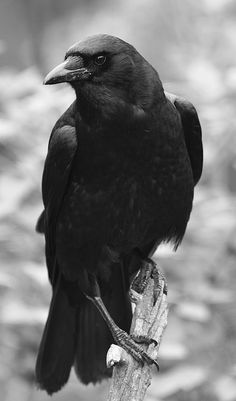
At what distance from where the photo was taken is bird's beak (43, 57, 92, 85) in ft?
13.3

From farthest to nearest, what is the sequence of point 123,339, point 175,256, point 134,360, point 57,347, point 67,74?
point 175,256 → point 57,347 → point 123,339 → point 67,74 → point 134,360

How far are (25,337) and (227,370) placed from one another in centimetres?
123

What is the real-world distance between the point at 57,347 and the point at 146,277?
0.67m

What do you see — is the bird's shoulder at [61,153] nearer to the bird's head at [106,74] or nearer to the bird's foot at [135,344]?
the bird's head at [106,74]

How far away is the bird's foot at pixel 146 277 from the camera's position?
4.44 m

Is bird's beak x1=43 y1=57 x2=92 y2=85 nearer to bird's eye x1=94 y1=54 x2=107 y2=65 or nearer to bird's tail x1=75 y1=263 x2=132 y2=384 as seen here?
bird's eye x1=94 y1=54 x2=107 y2=65

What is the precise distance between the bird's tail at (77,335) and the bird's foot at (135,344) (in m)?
0.54

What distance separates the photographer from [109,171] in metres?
4.33

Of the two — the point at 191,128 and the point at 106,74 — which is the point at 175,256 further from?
the point at 106,74

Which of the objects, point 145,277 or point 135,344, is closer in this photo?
point 135,344

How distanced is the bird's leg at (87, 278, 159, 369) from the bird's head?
0.97 m

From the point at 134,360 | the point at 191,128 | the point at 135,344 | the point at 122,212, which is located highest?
the point at 191,128

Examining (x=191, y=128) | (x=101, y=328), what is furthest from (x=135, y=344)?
(x=191, y=128)

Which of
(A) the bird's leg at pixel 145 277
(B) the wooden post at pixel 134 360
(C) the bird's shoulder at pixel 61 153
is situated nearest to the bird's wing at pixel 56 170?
(C) the bird's shoulder at pixel 61 153
